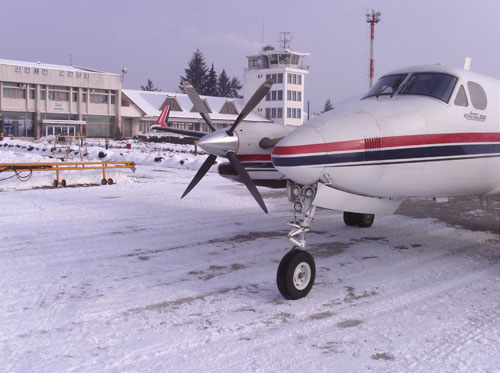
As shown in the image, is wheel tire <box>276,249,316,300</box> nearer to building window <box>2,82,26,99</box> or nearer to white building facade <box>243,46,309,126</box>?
building window <box>2,82,26,99</box>

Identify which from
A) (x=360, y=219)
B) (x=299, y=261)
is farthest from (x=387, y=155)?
(x=360, y=219)

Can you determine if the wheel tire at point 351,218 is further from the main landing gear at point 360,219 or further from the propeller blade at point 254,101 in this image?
the propeller blade at point 254,101

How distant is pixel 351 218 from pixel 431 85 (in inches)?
186

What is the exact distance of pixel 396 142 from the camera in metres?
6.89

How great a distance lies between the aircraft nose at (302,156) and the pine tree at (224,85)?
119m

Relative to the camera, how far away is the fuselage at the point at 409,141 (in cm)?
646

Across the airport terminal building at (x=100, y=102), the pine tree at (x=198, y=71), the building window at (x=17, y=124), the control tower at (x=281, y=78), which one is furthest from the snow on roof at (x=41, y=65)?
the pine tree at (x=198, y=71)

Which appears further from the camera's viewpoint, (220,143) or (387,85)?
(220,143)

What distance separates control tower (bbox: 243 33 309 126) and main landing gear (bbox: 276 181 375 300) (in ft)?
234

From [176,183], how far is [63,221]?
8.69 metres

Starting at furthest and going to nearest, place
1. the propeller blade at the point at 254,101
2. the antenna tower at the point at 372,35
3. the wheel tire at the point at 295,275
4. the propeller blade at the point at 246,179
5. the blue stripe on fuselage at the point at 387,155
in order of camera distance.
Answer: the antenna tower at the point at 372,35, the propeller blade at the point at 254,101, the propeller blade at the point at 246,179, the blue stripe on fuselage at the point at 387,155, the wheel tire at the point at 295,275

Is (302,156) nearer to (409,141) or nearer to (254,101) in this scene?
(409,141)

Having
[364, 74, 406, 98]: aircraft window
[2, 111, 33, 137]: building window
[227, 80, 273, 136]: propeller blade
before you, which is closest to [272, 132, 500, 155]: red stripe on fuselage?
[364, 74, 406, 98]: aircraft window

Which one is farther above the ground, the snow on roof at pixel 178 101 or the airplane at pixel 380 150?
the snow on roof at pixel 178 101
